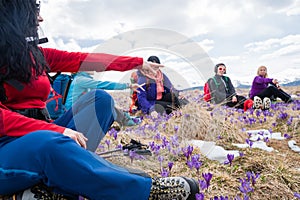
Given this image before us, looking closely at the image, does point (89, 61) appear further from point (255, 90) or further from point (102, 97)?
point (255, 90)

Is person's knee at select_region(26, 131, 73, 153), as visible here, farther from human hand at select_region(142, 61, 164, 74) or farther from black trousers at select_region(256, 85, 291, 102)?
black trousers at select_region(256, 85, 291, 102)

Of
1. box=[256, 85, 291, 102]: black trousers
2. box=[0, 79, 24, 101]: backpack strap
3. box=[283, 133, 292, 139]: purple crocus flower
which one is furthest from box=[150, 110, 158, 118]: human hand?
box=[0, 79, 24, 101]: backpack strap

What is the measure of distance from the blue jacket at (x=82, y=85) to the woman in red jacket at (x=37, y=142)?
2162 millimetres

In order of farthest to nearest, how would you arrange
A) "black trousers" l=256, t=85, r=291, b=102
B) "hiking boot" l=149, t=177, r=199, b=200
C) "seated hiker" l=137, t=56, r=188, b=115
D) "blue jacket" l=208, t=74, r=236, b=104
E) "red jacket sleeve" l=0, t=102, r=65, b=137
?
"black trousers" l=256, t=85, r=291, b=102, "blue jacket" l=208, t=74, r=236, b=104, "seated hiker" l=137, t=56, r=188, b=115, "hiking boot" l=149, t=177, r=199, b=200, "red jacket sleeve" l=0, t=102, r=65, b=137

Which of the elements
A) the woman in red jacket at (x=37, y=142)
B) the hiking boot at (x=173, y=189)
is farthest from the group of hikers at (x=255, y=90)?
the woman in red jacket at (x=37, y=142)

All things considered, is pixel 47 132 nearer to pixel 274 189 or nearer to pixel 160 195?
pixel 160 195

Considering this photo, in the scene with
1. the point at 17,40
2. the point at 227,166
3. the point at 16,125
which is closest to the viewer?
the point at 16,125

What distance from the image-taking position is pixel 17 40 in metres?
1.72

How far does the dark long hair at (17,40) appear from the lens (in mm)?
1680

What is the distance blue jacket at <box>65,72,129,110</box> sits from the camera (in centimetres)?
442

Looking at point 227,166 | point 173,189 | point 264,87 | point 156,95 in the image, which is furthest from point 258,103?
point 173,189

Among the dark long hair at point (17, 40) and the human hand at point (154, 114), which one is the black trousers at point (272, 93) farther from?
the dark long hair at point (17, 40)

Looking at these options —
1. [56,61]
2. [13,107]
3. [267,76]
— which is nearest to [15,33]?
[13,107]

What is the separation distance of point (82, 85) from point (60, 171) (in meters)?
3.23
